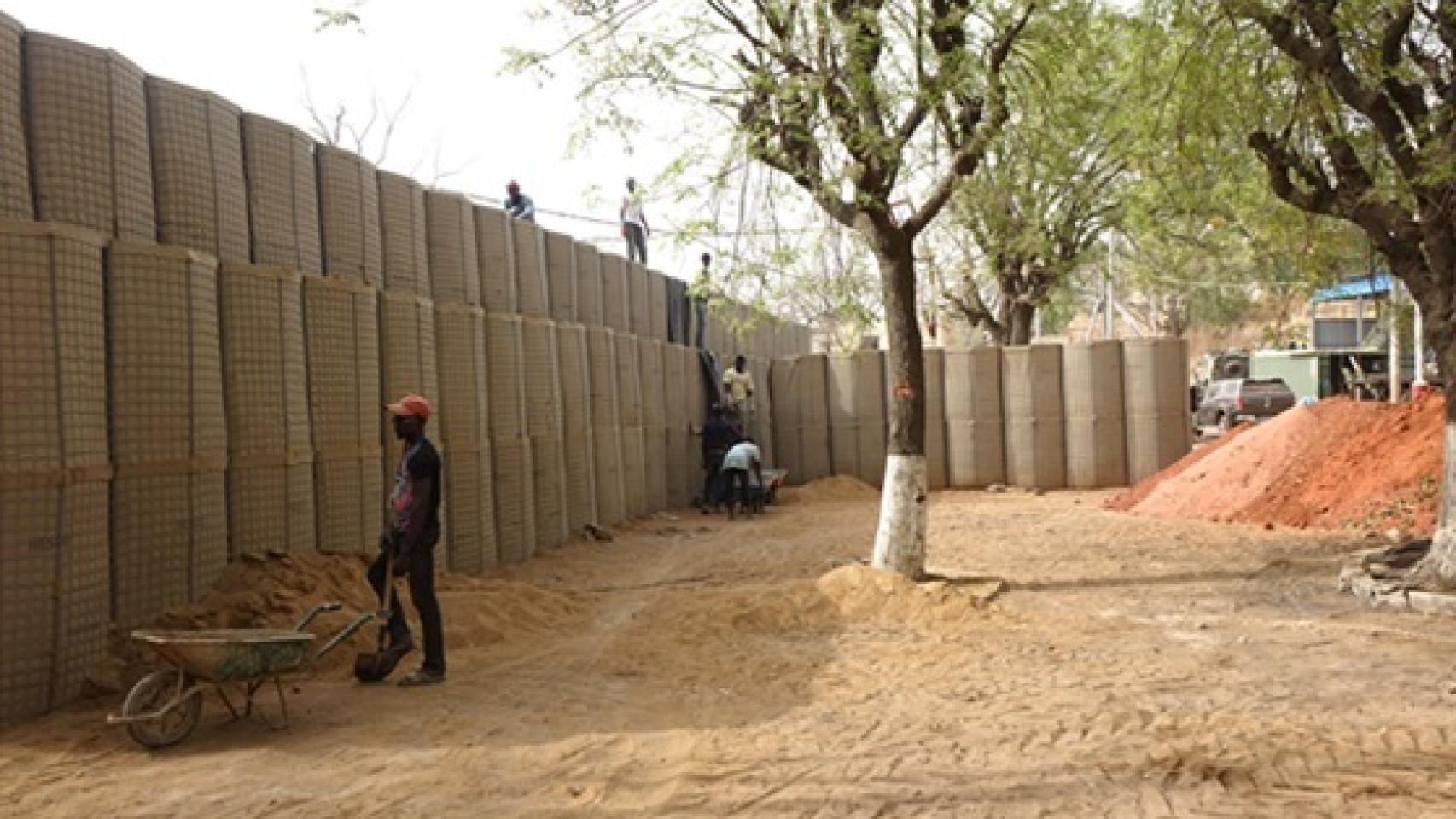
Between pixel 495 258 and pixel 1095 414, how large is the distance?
11604 millimetres

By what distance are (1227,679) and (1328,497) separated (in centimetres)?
882

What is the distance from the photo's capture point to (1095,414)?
65.8 ft

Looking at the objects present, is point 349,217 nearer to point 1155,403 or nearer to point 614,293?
point 614,293

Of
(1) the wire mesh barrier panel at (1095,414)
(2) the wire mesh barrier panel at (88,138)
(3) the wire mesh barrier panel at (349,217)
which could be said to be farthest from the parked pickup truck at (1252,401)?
(2) the wire mesh barrier panel at (88,138)

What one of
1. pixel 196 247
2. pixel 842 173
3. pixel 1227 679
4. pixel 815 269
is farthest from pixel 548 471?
pixel 1227 679

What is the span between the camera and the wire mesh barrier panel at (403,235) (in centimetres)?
1061

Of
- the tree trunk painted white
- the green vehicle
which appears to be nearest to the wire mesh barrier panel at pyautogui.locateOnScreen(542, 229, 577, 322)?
the tree trunk painted white

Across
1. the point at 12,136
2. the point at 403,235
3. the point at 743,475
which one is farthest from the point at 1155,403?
the point at 12,136

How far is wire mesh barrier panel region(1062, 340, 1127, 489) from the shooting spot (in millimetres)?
20016

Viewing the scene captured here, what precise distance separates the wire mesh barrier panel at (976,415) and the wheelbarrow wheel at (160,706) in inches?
648

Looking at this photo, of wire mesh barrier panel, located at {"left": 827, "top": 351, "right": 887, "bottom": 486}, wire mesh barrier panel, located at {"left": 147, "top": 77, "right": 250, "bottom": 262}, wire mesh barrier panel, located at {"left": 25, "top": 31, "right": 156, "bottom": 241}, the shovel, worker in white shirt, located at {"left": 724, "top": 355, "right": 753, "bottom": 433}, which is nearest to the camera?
wire mesh barrier panel, located at {"left": 25, "top": 31, "right": 156, "bottom": 241}

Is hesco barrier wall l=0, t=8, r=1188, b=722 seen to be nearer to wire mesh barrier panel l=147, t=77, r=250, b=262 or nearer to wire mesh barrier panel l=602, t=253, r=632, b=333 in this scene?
wire mesh barrier panel l=147, t=77, r=250, b=262

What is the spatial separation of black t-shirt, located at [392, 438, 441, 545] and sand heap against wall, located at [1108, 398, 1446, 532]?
10797 mm

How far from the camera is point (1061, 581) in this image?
35.5ft
